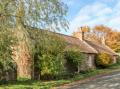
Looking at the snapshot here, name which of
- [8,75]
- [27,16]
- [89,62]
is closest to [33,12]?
[27,16]

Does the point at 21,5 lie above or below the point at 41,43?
above

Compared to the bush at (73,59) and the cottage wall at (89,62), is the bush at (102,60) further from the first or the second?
the bush at (73,59)

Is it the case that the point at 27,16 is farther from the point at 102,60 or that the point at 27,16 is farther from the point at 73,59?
the point at 102,60

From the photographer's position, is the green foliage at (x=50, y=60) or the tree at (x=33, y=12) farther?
the green foliage at (x=50, y=60)

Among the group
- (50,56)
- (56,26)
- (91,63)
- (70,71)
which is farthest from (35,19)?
(91,63)

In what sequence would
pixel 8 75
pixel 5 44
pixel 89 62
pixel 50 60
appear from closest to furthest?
1. pixel 5 44
2. pixel 8 75
3. pixel 50 60
4. pixel 89 62

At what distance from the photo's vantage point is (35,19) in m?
18.7

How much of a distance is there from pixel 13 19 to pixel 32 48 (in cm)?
448

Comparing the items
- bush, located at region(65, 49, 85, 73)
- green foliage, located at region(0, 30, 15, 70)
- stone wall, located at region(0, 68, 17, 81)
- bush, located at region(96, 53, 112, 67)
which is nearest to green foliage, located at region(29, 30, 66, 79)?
stone wall, located at region(0, 68, 17, 81)

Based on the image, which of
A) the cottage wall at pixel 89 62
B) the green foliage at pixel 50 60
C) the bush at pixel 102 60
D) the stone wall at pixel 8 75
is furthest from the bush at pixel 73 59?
the bush at pixel 102 60

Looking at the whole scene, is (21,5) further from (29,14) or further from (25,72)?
(25,72)

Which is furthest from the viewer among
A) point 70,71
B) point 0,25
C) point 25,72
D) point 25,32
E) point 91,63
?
point 91,63

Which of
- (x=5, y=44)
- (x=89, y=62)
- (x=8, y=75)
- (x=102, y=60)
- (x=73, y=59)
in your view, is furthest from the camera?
(x=102, y=60)

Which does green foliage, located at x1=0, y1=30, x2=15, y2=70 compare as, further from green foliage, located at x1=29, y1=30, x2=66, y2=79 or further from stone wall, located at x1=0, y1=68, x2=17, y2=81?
green foliage, located at x1=29, y1=30, x2=66, y2=79
